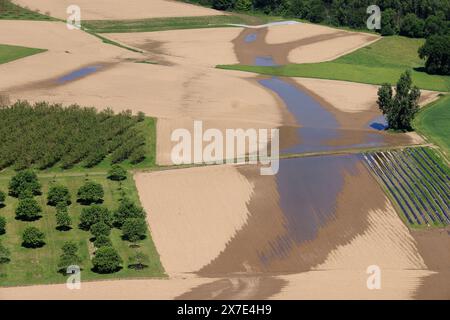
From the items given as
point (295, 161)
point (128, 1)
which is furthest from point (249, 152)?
point (128, 1)

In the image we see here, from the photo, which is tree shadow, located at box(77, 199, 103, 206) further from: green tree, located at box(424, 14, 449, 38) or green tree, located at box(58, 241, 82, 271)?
green tree, located at box(424, 14, 449, 38)

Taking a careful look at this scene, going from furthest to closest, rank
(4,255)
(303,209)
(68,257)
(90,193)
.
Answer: (303,209) → (90,193) → (4,255) → (68,257)

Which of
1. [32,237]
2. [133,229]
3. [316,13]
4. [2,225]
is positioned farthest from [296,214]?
[316,13]

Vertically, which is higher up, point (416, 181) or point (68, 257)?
point (68, 257)

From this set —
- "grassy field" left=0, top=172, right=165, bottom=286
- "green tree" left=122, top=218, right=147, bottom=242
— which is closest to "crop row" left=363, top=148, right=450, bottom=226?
"green tree" left=122, top=218, right=147, bottom=242

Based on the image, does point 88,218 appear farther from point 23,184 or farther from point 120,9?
point 120,9

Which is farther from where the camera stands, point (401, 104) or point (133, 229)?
point (401, 104)

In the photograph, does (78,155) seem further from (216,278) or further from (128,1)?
(128,1)
